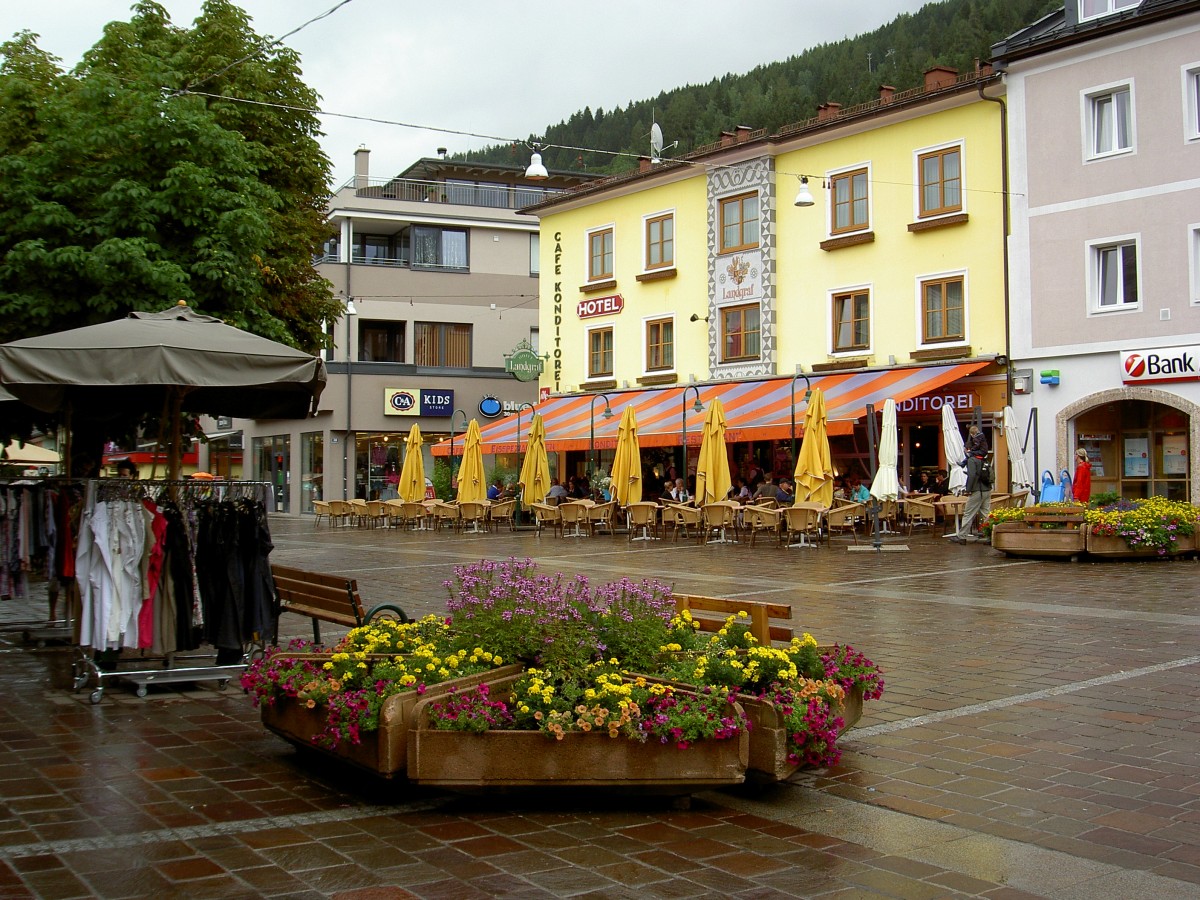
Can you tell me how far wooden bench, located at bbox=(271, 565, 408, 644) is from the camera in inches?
314

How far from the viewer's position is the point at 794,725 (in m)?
5.13

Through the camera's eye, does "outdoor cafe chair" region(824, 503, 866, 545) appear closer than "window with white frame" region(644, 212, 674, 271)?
Yes

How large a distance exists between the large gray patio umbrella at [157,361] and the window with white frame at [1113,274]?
1832 cm

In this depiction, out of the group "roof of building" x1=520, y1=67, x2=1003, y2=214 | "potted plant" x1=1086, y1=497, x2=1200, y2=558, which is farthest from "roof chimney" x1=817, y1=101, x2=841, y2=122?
"potted plant" x1=1086, y1=497, x2=1200, y2=558

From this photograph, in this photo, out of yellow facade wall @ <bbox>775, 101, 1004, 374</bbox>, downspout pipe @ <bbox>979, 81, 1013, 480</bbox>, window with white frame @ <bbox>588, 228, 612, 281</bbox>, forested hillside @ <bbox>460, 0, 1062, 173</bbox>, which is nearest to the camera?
downspout pipe @ <bbox>979, 81, 1013, 480</bbox>

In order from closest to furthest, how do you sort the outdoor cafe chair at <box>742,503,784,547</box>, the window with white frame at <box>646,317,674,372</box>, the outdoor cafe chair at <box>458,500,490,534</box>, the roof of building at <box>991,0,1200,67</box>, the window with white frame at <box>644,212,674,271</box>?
the outdoor cafe chair at <box>742,503,784,547</box>
the roof of building at <box>991,0,1200,67</box>
the outdoor cafe chair at <box>458,500,490,534</box>
the window with white frame at <box>646,317,674,372</box>
the window with white frame at <box>644,212,674,271</box>

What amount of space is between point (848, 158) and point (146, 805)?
82.9ft

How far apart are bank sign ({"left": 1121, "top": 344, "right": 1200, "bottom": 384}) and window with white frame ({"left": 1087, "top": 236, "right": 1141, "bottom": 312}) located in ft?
3.17

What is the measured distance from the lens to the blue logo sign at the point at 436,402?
40781mm

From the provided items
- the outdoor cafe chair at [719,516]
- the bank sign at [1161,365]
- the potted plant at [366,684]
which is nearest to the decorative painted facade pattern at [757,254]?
the outdoor cafe chair at [719,516]

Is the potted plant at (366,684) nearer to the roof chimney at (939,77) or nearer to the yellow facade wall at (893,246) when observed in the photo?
the yellow facade wall at (893,246)

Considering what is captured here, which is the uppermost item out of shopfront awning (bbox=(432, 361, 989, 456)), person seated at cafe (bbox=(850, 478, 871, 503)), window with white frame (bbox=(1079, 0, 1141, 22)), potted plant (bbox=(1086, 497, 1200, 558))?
window with white frame (bbox=(1079, 0, 1141, 22))

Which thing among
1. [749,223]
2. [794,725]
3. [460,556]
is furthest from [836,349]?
[794,725]

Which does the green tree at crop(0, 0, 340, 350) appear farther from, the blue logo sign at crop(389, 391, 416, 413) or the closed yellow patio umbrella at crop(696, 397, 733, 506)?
the blue logo sign at crop(389, 391, 416, 413)
